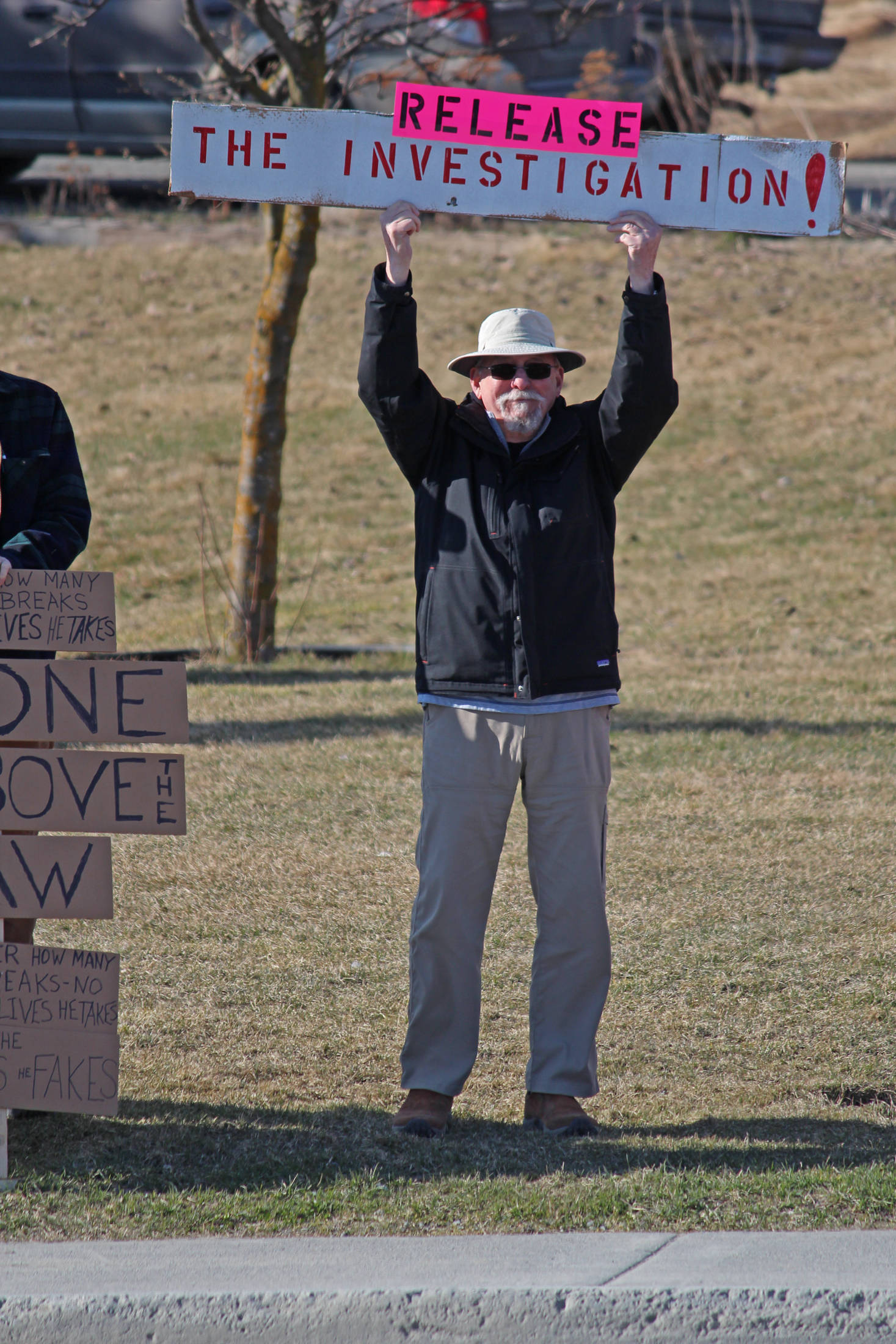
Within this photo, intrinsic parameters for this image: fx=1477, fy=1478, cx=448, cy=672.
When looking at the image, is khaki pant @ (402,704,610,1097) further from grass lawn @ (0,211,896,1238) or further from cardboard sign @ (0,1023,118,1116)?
cardboard sign @ (0,1023,118,1116)

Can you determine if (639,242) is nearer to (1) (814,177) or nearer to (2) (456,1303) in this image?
(1) (814,177)

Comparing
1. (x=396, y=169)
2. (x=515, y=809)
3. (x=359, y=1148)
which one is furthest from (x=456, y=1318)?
(x=515, y=809)

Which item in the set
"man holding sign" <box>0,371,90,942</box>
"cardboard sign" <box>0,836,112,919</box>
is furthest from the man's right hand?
"cardboard sign" <box>0,836,112,919</box>

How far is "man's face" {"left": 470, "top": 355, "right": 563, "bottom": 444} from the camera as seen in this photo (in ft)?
11.5

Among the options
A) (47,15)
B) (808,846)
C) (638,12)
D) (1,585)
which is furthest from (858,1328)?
(638,12)

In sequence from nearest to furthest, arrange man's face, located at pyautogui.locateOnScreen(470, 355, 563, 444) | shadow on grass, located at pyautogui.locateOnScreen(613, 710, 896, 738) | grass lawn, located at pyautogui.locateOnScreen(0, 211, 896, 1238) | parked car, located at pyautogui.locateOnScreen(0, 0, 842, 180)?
grass lawn, located at pyautogui.locateOnScreen(0, 211, 896, 1238) < man's face, located at pyautogui.locateOnScreen(470, 355, 563, 444) < shadow on grass, located at pyautogui.locateOnScreen(613, 710, 896, 738) < parked car, located at pyautogui.locateOnScreen(0, 0, 842, 180)

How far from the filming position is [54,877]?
10.9 ft

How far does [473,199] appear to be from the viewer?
347 cm

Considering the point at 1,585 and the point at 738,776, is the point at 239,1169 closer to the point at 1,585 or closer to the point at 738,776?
the point at 1,585

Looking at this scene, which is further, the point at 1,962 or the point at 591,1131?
the point at 591,1131

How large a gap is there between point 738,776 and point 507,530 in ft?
11.4

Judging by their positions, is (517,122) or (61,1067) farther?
(517,122)

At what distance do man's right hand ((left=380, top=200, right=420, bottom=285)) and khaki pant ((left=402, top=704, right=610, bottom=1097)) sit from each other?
1021 millimetres

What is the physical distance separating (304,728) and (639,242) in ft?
14.1
